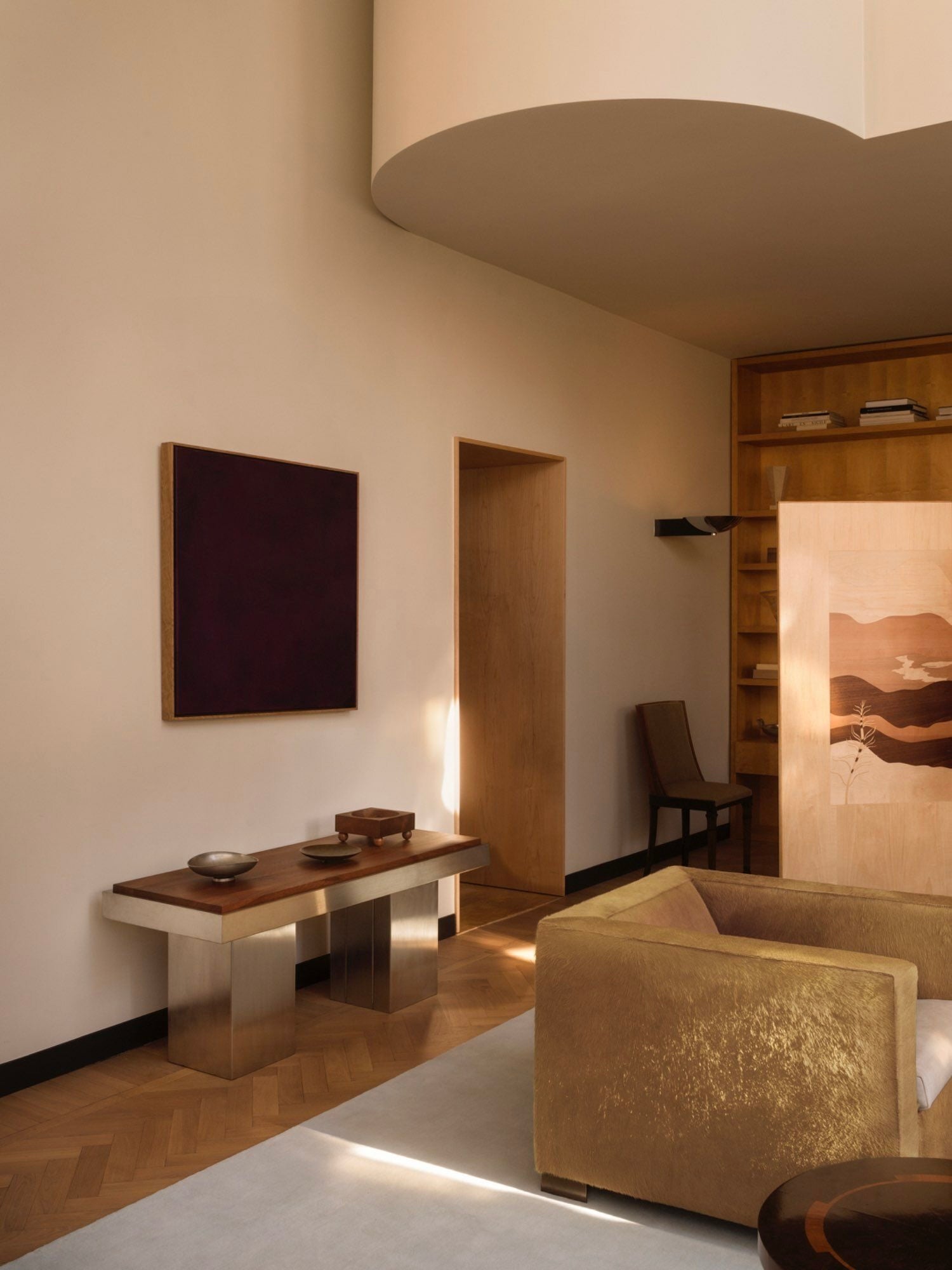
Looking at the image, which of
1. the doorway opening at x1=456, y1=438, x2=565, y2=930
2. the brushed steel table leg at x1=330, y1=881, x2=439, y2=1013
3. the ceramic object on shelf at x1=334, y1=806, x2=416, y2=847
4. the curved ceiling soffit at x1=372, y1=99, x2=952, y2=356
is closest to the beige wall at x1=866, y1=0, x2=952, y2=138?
the curved ceiling soffit at x1=372, y1=99, x2=952, y2=356

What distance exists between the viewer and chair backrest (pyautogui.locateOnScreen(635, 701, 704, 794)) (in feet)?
20.9

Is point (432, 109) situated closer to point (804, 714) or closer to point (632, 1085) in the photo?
point (804, 714)

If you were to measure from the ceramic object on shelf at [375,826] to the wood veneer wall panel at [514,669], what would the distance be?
5.77 ft

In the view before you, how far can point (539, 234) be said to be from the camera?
506cm

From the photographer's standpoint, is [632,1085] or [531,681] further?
[531,681]

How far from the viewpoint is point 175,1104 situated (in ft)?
11.1

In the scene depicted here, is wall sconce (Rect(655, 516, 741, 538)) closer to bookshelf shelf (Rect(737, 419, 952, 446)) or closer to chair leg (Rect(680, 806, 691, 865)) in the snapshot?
bookshelf shelf (Rect(737, 419, 952, 446))

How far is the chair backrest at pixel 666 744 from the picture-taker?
20.9 feet

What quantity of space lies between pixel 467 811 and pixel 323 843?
7.25 feet

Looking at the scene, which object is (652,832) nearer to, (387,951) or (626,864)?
(626,864)

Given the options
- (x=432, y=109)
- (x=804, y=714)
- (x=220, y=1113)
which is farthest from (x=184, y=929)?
(x=432, y=109)

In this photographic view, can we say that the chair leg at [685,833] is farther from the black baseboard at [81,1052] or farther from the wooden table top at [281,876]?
the black baseboard at [81,1052]

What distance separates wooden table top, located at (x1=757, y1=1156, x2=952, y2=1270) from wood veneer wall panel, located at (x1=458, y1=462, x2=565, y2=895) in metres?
4.18

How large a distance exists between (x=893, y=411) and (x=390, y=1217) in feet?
19.0
